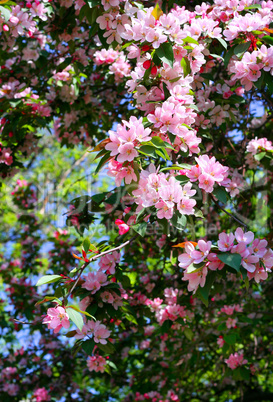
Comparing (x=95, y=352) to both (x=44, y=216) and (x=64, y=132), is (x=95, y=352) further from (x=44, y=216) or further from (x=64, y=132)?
(x=44, y=216)

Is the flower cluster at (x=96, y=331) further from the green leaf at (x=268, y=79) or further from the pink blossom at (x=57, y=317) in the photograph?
the green leaf at (x=268, y=79)

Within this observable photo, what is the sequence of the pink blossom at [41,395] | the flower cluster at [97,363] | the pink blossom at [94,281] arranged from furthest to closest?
the pink blossom at [41,395] < the flower cluster at [97,363] < the pink blossom at [94,281]

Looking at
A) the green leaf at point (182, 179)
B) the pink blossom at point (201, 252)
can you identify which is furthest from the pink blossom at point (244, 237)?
the green leaf at point (182, 179)

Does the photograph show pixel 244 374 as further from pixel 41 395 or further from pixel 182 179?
pixel 41 395

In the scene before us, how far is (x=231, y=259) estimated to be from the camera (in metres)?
1.25

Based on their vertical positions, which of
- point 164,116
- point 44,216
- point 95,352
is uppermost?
point 164,116

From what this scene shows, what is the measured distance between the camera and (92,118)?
3.47m

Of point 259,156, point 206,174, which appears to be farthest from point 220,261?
point 259,156

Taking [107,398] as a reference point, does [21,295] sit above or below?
above

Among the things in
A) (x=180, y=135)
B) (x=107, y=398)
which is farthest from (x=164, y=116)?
(x=107, y=398)

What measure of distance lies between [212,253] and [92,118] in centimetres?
239

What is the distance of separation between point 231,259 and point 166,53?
2.77 feet

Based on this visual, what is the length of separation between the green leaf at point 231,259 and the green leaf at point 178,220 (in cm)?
18

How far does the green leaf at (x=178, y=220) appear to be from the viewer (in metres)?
1.41
